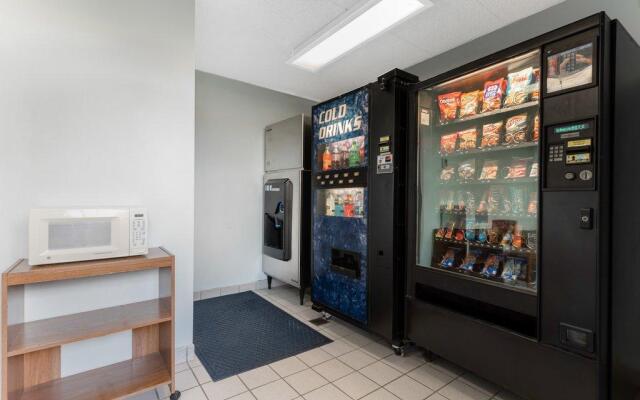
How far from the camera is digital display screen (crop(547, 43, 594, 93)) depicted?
61.1 inches

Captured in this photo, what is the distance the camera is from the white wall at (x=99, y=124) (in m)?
1.87

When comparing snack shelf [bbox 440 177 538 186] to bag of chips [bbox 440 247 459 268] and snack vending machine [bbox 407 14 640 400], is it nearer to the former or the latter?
snack vending machine [bbox 407 14 640 400]

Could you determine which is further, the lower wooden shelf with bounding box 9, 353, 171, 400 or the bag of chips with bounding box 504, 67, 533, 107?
the bag of chips with bounding box 504, 67, 533, 107

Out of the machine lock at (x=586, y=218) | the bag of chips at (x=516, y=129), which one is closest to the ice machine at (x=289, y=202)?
the bag of chips at (x=516, y=129)

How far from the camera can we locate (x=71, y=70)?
79.6 inches

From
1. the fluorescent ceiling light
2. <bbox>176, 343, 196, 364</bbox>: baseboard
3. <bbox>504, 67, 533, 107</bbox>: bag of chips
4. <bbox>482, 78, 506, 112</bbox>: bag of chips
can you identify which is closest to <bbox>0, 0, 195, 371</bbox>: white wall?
<bbox>176, 343, 196, 364</bbox>: baseboard

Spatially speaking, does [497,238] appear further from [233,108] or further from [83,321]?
[233,108]

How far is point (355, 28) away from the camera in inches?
108

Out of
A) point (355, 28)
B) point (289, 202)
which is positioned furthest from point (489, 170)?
point (289, 202)

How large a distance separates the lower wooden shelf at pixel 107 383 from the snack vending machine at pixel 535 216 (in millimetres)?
1844

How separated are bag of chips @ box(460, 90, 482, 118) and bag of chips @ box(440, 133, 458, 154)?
17cm

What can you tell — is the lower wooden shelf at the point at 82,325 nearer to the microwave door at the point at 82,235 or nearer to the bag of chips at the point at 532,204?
the microwave door at the point at 82,235

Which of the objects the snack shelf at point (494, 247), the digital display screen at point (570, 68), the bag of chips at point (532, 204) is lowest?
the snack shelf at point (494, 247)

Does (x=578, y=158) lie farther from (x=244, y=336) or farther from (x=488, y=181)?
(x=244, y=336)
